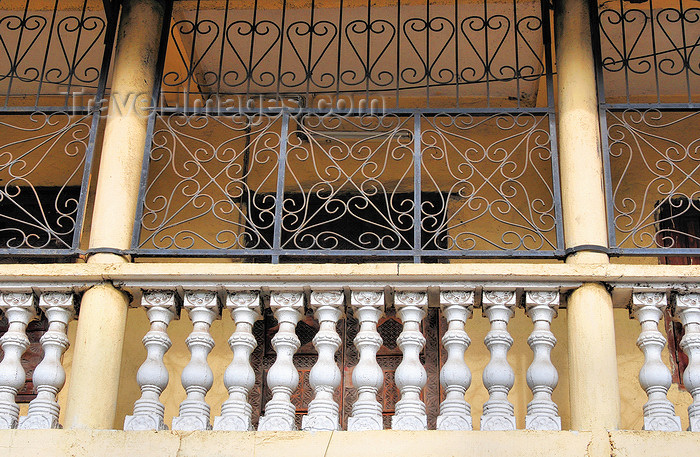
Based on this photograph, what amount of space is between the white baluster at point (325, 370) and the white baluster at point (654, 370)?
1.44 m

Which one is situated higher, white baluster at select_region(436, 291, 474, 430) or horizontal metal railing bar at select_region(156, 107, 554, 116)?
horizontal metal railing bar at select_region(156, 107, 554, 116)

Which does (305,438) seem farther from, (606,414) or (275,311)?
(606,414)

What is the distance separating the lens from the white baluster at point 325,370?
4525mm

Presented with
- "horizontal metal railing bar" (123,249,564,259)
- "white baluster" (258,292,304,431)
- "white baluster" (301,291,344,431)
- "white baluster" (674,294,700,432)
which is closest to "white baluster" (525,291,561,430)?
"horizontal metal railing bar" (123,249,564,259)

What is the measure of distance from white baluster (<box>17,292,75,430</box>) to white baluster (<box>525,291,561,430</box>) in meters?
2.22

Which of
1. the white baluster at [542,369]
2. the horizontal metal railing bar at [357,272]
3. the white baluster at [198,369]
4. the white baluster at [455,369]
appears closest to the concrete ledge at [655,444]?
the white baluster at [542,369]

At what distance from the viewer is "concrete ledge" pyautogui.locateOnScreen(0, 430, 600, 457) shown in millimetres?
4336

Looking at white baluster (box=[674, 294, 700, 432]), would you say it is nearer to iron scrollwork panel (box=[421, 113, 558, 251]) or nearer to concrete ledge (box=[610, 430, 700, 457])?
concrete ledge (box=[610, 430, 700, 457])

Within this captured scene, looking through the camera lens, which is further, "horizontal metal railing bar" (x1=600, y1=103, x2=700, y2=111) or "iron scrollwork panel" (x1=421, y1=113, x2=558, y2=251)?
"iron scrollwork panel" (x1=421, y1=113, x2=558, y2=251)

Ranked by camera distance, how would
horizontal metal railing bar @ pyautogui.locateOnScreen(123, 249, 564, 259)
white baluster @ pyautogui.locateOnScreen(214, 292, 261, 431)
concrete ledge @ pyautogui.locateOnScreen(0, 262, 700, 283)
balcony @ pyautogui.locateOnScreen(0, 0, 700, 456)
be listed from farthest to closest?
1. horizontal metal railing bar @ pyautogui.locateOnScreen(123, 249, 564, 259)
2. concrete ledge @ pyautogui.locateOnScreen(0, 262, 700, 283)
3. white baluster @ pyautogui.locateOnScreen(214, 292, 261, 431)
4. balcony @ pyautogui.locateOnScreen(0, 0, 700, 456)

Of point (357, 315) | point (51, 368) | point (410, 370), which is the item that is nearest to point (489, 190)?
point (357, 315)

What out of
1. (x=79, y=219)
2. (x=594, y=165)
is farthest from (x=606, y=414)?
(x=79, y=219)

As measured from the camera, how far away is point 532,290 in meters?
4.87

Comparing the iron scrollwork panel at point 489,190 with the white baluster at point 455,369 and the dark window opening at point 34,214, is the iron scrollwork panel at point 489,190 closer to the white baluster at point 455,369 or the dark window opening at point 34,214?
the white baluster at point 455,369
